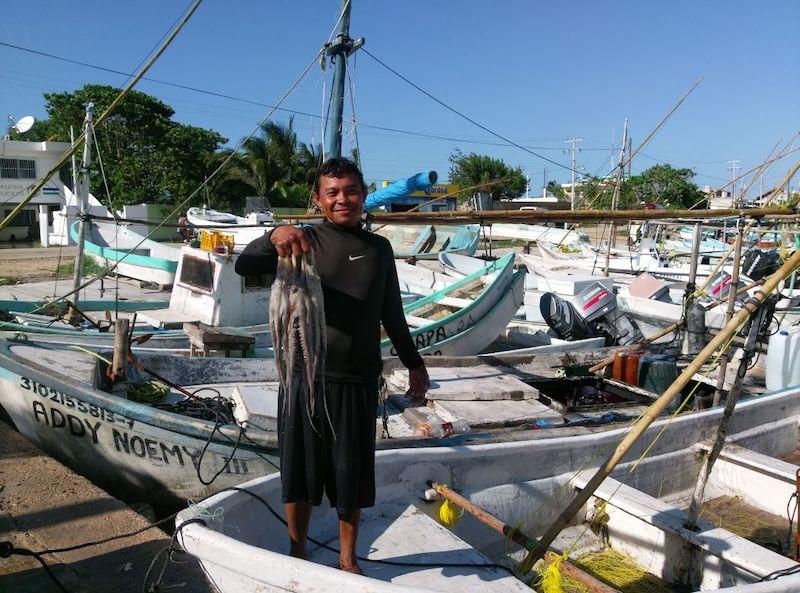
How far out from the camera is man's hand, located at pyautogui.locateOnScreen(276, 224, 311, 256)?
7.80ft

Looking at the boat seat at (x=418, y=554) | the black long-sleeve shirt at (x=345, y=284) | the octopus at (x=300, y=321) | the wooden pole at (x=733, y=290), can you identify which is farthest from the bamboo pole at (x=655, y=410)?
the octopus at (x=300, y=321)

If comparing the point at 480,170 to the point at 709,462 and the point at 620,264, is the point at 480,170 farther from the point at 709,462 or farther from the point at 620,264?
the point at 709,462

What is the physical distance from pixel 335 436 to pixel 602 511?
2404mm

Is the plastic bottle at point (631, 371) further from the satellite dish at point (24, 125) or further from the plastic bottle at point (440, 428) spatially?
the satellite dish at point (24, 125)

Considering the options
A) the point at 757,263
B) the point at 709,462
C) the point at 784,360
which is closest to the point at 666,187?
the point at 757,263

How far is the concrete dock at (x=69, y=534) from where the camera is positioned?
3416 millimetres

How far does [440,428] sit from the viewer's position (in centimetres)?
472

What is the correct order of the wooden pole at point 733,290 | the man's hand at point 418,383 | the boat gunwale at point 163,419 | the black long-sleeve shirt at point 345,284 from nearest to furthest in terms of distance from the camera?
the black long-sleeve shirt at point 345,284 < the man's hand at point 418,383 < the wooden pole at point 733,290 < the boat gunwale at point 163,419

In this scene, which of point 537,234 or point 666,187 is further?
point 666,187

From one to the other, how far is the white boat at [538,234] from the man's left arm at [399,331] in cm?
2331

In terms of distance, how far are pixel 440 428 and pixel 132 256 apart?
13473mm

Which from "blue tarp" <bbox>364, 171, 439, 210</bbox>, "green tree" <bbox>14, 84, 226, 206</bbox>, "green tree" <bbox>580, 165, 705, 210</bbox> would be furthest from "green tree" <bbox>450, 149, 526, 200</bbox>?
"blue tarp" <bbox>364, 171, 439, 210</bbox>

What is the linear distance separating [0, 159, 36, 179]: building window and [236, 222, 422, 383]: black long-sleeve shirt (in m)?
33.6

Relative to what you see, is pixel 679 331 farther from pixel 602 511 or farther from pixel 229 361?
pixel 229 361
